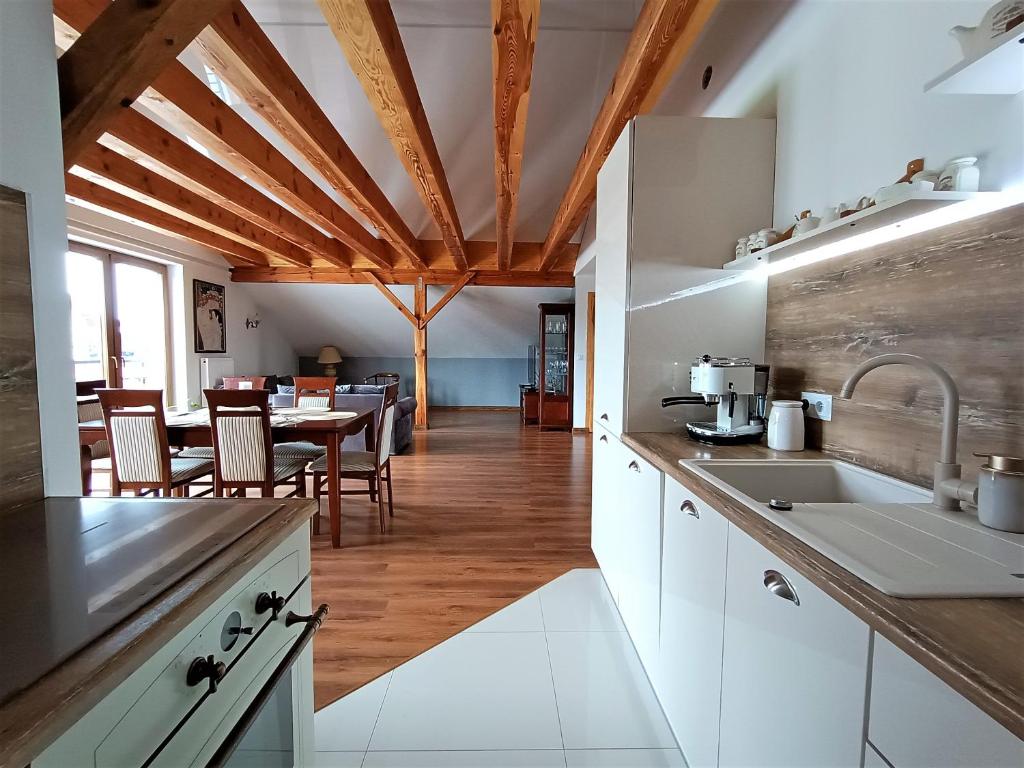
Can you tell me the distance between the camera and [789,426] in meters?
1.68

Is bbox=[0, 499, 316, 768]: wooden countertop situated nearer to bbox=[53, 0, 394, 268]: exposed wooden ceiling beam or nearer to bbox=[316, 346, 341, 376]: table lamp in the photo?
bbox=[53, 0, 394, 268]: exposed wooden ceiling beam

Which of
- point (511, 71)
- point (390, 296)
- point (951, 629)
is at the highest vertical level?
point (511, 71)

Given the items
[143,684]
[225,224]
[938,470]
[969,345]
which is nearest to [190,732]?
[143,684]

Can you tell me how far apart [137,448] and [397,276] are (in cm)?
460

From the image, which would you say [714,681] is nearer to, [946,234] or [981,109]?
[946,234]

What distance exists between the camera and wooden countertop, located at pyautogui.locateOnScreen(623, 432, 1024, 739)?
0.49 m

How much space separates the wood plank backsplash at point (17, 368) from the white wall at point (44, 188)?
2 cm

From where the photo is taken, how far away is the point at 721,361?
72.2 inches

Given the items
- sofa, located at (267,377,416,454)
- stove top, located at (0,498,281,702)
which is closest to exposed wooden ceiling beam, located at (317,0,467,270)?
stove top, located at (0,498,281,702)

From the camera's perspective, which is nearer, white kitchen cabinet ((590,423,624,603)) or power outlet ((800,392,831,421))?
power outlet ((800,392,831,421))

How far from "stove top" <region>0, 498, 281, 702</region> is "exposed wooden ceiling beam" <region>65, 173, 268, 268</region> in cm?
247

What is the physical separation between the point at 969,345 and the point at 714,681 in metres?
0.98

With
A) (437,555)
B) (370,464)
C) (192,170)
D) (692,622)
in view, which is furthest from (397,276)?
(692,622)

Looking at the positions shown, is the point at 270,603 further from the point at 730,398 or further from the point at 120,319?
the point at 120,319
